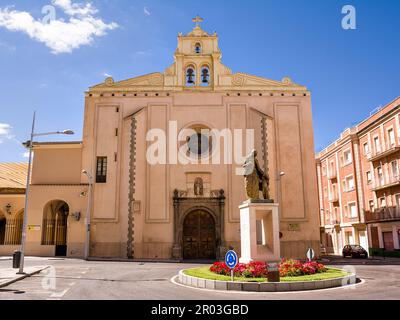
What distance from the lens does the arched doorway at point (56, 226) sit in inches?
1153

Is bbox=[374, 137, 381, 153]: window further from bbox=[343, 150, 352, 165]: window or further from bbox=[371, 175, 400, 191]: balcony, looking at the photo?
bbox=[343, 150, 352, 165]: window

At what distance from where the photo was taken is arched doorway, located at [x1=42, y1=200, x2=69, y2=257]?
96.1 ft

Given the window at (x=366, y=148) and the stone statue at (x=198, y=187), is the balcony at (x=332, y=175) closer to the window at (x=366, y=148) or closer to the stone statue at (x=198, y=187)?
the window at (x=366, y=148)

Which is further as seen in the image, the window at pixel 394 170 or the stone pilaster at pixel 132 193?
the window at pixel 394 170

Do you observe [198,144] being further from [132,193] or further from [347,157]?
[347,157]

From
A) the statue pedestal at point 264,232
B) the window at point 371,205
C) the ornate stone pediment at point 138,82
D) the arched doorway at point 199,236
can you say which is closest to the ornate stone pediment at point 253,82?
the ornate stone pediment at point 138,82

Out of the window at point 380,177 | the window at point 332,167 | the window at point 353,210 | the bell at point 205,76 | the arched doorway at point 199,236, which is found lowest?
the arched doorway at point 199,236

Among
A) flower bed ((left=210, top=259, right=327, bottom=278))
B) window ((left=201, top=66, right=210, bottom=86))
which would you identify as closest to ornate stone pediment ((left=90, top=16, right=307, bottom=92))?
window ((left=201, top=66, right=210, bottom=86))

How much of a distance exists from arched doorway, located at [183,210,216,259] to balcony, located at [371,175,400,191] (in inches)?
606

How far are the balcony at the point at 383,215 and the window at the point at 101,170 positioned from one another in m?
23.9

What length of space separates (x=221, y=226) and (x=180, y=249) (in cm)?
353

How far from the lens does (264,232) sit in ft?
51.8
